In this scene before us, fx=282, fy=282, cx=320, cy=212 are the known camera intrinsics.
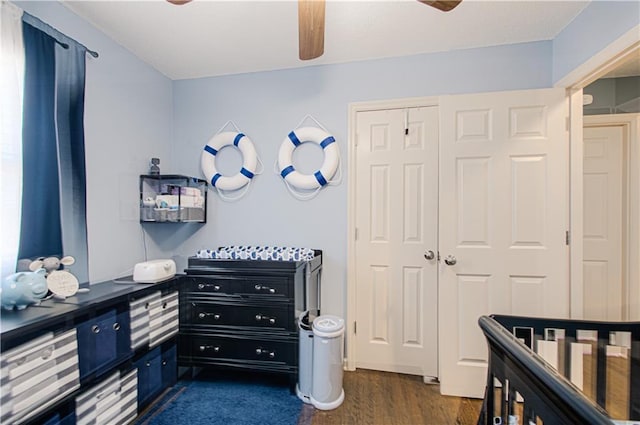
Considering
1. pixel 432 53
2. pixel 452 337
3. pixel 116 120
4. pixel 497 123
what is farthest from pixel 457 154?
pixel 116 120

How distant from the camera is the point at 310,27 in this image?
1252mm

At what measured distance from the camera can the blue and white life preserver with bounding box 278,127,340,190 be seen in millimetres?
2189

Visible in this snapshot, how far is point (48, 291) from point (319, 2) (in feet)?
6.14

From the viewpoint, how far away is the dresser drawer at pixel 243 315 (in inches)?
74.4

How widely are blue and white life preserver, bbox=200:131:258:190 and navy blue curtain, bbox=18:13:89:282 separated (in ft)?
2.81

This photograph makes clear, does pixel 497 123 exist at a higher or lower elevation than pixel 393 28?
lower

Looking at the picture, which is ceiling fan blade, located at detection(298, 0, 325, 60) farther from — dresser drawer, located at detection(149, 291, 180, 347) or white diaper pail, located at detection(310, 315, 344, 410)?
dresser drawer, located at detection(149, 291, 180, 347)

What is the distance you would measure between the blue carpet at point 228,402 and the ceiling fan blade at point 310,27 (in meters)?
2.05

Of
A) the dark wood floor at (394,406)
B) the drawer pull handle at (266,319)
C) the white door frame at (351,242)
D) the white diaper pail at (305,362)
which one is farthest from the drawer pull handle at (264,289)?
the dark wood floor at (394,406)

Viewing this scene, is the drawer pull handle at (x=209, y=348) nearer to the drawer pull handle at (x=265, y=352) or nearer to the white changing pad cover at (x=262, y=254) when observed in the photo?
the drawer pull handle at (x=265, y=352)

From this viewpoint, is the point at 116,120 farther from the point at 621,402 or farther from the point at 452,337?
the point at 621,402

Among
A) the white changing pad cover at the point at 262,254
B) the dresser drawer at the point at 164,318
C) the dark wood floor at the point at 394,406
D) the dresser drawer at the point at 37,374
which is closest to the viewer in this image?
the dresser drawer at the point at 37,374

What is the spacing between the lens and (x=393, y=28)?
184 cm

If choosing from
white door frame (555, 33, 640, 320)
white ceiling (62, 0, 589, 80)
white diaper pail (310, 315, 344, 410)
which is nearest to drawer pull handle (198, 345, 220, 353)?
white diaper pail (310, 315, 344, 410)
